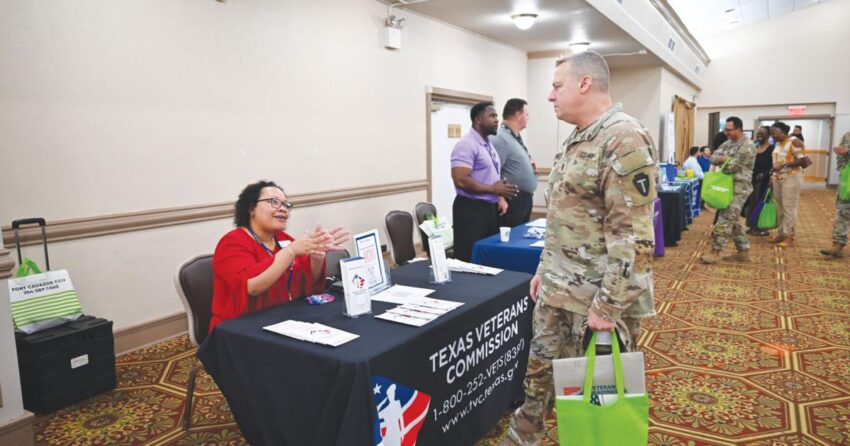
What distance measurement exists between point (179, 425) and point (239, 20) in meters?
2.75

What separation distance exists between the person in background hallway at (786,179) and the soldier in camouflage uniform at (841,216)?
0.54 meters

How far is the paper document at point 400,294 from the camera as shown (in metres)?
2.16

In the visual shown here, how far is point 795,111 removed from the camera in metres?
14.6

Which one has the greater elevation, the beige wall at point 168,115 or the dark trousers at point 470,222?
the beige wall at point 168,115

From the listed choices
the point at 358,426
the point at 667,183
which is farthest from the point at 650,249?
the point at 667,183

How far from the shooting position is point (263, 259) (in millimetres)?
2225

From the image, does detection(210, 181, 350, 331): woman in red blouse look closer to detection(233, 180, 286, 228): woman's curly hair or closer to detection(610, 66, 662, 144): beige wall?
detection(233, 180, 286, 228): woman's curly hair

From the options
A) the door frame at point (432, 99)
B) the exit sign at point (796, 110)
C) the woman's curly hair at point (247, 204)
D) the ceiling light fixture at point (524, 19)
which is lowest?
the woman's curly hair at point (247, 204)

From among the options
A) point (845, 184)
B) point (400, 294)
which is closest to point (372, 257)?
point (400, 294)

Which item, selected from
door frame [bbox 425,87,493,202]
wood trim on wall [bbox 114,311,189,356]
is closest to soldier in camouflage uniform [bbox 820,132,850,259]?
door frame [bbox 425,87,493,202]

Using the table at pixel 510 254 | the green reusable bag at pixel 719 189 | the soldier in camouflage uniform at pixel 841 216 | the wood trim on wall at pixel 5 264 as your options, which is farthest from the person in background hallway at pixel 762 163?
the wood trim on wall at pixel 5 264

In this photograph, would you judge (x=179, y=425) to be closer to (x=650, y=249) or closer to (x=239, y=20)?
(x=650, y=249)

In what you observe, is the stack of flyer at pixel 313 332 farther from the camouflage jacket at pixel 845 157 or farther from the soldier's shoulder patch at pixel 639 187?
the camouflage jacket at pixel 845 157

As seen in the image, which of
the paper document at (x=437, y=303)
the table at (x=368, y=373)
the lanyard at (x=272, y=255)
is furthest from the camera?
the lanyard at (x=272, y=255)
